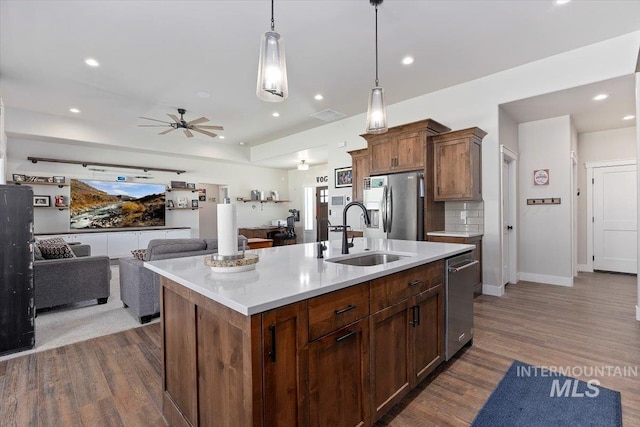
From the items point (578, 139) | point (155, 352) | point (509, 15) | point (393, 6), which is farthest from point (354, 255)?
point (578, 139)

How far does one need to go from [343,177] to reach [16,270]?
16.3 ft

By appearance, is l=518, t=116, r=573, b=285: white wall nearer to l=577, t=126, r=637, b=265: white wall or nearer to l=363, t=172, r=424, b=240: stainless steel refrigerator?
l=577, t=126, r=637, b=265: white wall

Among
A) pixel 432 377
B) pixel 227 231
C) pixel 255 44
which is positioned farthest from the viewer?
pixel 255 44

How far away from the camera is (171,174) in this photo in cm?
783

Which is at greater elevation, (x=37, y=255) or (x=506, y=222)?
(x=506, y=222)

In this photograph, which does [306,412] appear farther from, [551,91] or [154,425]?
[551,91]

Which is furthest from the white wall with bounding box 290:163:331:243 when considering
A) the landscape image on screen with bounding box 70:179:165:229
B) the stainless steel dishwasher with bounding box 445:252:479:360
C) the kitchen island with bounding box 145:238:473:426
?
the kitchen island with bounding box 145:238:473:426

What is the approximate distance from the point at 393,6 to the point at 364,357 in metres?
3.03

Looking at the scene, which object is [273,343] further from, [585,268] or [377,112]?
[585,268]

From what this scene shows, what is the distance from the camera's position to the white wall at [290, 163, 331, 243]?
31.8 feet

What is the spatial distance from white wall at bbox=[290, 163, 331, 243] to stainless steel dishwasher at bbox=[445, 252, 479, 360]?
7295 mm

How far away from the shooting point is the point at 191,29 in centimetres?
313

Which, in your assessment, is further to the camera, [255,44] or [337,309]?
[255,44]

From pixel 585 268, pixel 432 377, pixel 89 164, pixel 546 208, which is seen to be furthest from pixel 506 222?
pixel 89 164
